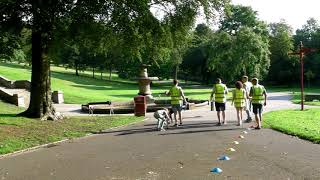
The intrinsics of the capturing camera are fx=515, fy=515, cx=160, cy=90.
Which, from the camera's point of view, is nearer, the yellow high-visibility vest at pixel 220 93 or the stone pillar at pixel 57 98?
the yellow high-visibility vest at pixel 220 93

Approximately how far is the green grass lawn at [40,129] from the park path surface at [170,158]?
0.79 m

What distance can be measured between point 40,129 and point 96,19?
5.01 m

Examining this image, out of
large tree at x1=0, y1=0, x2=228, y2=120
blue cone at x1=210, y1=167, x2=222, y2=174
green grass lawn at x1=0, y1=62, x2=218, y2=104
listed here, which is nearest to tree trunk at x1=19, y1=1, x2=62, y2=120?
large tree at x1=0, y1=0, x2=228, y2=120

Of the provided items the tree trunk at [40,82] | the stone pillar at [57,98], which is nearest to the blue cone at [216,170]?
the tree trunk at [40,82]

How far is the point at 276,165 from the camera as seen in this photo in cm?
985

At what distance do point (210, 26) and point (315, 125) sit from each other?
248 inches

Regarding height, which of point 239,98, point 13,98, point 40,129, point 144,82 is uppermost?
point 144,82

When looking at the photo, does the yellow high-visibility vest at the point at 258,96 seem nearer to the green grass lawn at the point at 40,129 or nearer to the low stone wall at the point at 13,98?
the green grass lawn at the point at 40,129

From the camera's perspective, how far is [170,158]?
11258 millimetres

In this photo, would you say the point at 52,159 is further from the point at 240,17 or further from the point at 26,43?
the point at 240,17

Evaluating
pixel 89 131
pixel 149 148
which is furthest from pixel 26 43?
pixel 149 148

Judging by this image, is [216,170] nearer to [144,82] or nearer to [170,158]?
[170,158]

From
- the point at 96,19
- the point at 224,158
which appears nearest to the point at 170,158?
the point at 224,158

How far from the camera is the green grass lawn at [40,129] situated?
1417 centimetres
